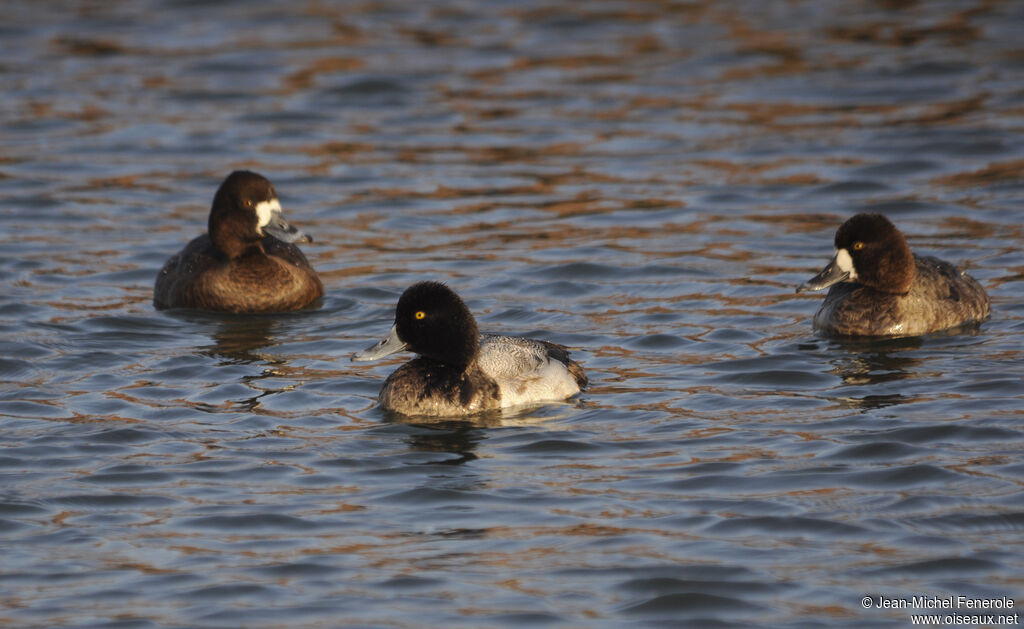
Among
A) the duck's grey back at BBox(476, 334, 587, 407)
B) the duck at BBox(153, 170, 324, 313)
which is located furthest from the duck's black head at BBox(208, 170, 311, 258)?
the duck's grey back at BBox(476, 334, 587, 407)

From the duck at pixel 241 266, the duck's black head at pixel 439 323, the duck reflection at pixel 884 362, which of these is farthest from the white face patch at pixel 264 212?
the duck reflection at pixel 884 362

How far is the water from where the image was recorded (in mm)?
7816

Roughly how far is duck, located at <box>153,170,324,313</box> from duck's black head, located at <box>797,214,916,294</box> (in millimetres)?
4183

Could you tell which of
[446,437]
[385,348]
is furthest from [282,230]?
[446,437]

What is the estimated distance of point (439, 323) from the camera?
1036cm

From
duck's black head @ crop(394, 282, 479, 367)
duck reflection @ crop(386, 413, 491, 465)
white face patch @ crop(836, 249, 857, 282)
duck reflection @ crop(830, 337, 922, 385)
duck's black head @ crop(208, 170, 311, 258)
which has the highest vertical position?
duck's black head @ crop(208, 170, 311, 258)

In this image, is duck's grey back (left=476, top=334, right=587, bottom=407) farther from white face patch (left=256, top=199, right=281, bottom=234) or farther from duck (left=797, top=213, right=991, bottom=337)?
white face patch (left=256, top=199, right=281, bottom=234)

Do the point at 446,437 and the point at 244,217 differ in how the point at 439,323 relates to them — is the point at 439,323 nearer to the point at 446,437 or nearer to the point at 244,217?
the point at 446,437

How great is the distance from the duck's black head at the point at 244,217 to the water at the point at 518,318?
696 mm

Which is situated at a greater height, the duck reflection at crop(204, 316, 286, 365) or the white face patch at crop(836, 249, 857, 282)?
the white face patch at crop(836, 249, 857, 282)

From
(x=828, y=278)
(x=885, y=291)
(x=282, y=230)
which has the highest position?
(x=282, y=230)

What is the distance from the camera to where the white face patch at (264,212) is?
534 inches

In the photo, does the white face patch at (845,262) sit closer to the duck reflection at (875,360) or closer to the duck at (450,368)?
the duck reflection at (875,360)

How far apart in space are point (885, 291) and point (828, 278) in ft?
1.40
